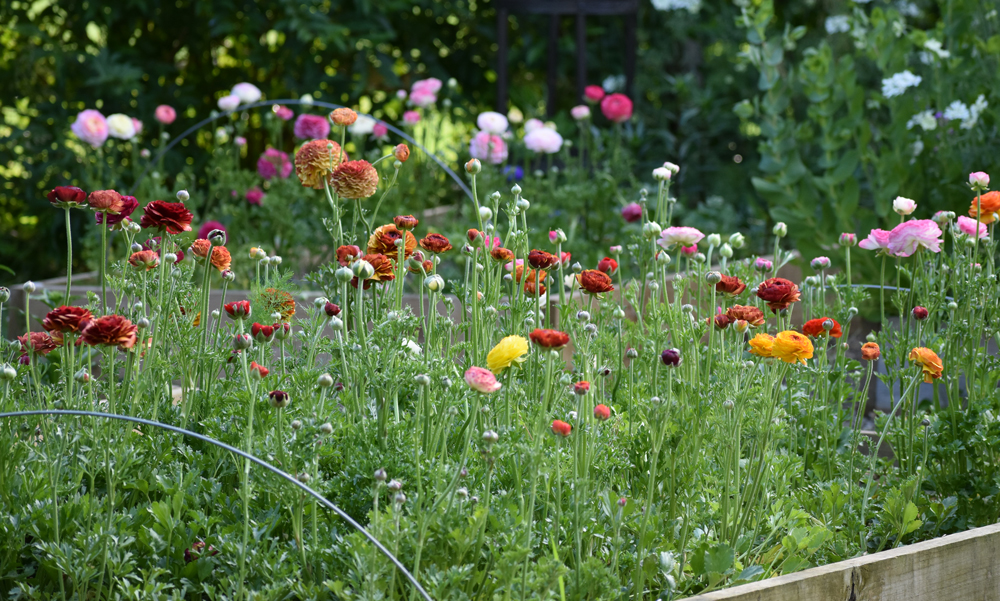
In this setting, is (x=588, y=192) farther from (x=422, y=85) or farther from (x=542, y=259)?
(x=542, y=259)

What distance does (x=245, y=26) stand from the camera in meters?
4.46

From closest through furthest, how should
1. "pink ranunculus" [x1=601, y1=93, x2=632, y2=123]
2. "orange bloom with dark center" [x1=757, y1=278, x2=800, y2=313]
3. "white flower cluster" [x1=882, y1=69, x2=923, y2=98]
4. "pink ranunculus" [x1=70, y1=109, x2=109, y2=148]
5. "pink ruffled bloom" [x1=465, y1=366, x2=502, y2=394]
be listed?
"pink ruffled bloom" [x1=465, y1=366, x2=502, y2=394] → "orange bloom with dark center" [x1=757, y1=278, x2=800, y2=313] → "white flower cluster" [x1=882, y1=69, x2=923, y2=98] → "pink ranunculus" [x1=70, y1=109, x2=109, y2=148] → "pink ranunculus" [x1=601, y1=93, x2=632, y2=123]

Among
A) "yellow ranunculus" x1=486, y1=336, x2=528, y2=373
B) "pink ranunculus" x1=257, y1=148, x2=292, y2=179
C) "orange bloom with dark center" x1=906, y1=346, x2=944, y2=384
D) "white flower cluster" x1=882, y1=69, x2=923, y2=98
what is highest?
"white flower cluster" x1=882, y1=69, x2=923, y2=98

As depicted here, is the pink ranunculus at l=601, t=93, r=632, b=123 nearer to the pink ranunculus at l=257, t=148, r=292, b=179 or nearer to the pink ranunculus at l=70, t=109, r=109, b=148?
the pink ranunculus at l=257, t=148, r=292, b=179

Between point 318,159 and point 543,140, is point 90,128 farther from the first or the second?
point 318,159

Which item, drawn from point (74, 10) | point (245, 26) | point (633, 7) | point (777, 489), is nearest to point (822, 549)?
point (777, 489)

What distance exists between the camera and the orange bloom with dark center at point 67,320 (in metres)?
1.05

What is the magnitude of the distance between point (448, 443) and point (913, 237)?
834 mm

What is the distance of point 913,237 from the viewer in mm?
1507

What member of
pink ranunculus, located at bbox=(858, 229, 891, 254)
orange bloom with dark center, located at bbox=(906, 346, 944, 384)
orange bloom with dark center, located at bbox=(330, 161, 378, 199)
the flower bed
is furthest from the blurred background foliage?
orange bloom with dark center, located at bbox=(330, 161, 378, 199)

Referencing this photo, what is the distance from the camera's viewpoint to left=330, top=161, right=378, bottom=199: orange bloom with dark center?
1.37 metres

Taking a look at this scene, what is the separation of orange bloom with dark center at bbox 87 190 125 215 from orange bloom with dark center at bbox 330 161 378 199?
308 millimetres

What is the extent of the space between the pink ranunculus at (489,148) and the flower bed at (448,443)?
6.23ft

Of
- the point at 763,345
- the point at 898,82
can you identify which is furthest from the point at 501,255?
the point at 898,82
